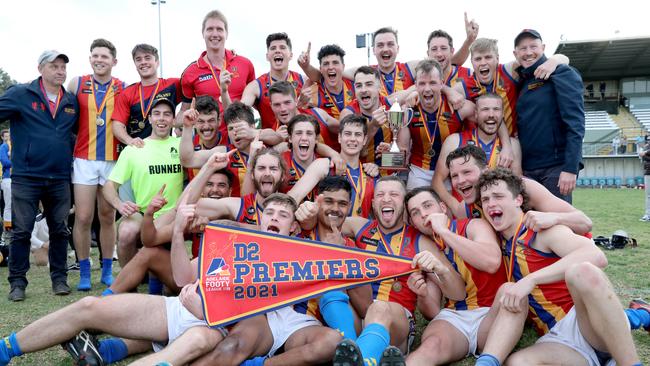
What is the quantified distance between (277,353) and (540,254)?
185 centimetres

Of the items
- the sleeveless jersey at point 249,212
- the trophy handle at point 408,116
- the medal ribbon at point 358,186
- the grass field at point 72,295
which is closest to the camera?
the grass field at point 72,295

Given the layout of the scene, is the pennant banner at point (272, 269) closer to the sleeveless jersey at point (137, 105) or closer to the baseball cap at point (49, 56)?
the sleeveless jersey at point (137, 105)

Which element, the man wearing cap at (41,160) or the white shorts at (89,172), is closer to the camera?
the man wearing cap at (41,160)

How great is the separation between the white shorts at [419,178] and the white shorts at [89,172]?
3380mm

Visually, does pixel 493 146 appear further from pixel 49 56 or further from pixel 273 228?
pixel 49 56

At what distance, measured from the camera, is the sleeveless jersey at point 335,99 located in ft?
18.8

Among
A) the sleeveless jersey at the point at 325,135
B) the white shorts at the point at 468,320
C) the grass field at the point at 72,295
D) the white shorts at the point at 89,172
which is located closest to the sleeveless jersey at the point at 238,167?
the sleeveless jersey at the point at 325,135

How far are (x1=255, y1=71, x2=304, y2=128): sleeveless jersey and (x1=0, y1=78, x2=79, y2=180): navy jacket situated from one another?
7.16 ft

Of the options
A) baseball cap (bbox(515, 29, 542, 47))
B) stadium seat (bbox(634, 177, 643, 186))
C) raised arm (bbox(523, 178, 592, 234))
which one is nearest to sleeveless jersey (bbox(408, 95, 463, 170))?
baseball cap (bbox(515, 29, 542, 47))

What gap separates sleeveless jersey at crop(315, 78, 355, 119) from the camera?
225 inches

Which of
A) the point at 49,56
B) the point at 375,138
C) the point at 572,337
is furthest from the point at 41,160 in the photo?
the point at 572,337

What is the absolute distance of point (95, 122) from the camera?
567 cm

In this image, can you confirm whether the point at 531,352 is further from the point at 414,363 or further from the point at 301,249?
the point at 301,249

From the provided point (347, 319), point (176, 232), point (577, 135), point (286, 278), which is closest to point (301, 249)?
point (286, 278)
